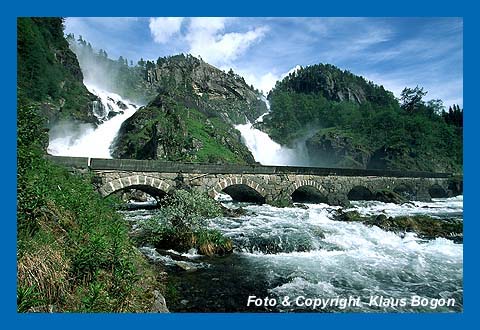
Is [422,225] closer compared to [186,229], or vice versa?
[186,229]

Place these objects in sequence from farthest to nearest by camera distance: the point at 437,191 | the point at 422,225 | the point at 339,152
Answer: the point at 339,152 < the point at 437,191 < the point at 422,225

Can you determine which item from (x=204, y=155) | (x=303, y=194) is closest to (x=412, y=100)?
(x=303, y=194)

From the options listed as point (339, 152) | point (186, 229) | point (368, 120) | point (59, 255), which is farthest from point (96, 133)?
point (59, 255)

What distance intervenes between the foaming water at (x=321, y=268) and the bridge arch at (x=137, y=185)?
3.33m

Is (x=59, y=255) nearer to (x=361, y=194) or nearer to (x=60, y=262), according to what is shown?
(x=60, y=262)

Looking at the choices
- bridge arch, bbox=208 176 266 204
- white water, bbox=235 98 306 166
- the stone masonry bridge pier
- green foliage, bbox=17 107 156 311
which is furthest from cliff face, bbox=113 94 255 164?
green foliage, bbox=17 107 156 311

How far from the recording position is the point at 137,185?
1281 centimetres

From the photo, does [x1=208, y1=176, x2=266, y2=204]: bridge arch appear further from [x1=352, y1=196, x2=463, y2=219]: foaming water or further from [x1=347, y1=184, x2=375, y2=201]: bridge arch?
[x1=347, y1=184, x2=375, y2=201]: bridge arch

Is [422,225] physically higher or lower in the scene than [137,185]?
lower

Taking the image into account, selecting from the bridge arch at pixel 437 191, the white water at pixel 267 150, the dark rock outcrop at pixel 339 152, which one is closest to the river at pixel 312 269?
the bridge arch at pixel 437 191

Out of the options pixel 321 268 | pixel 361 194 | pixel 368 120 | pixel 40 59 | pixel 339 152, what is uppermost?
pixel 40 59

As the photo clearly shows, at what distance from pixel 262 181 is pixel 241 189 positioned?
3.53ft

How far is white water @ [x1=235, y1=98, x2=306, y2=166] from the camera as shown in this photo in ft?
80.7

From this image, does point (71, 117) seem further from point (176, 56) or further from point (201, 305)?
point (201, 305)
